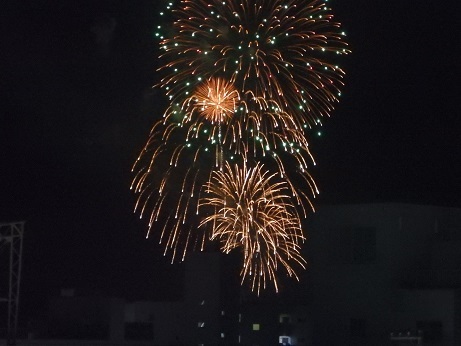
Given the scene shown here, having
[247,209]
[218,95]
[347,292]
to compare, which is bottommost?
[347,292]

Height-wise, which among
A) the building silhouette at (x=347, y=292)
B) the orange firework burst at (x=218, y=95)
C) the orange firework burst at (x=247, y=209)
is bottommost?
the building silhouette at (x=347, y=292)

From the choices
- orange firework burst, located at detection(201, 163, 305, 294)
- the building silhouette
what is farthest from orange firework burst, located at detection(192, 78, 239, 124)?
the building silhouette

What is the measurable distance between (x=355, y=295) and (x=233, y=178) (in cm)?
697

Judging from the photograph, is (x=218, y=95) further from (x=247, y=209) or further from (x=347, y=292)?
(x=347, y=292)

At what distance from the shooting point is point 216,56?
2709cm

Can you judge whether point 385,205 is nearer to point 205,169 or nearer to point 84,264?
point 205,169

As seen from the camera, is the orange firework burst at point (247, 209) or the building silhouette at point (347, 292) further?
the building silhouette at point (347, 292)

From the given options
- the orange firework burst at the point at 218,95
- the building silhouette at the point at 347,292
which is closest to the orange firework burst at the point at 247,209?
the orange firework burst at the point at 218,95

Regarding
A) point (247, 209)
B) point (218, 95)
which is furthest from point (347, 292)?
point (218, 95)

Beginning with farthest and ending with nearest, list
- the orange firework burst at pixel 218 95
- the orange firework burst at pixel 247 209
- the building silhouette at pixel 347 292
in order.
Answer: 1. the building silhouette at pixel 347 292
2. the orange firework burst at pixel 247 209
3. the orange firework burst at pixel 218 95

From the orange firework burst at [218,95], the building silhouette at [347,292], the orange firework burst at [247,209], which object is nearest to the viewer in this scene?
the orange firework burst at [218,95]

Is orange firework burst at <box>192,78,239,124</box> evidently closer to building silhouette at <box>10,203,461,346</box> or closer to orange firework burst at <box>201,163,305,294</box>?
orange firework burst at <box>201,163,305,294</box>

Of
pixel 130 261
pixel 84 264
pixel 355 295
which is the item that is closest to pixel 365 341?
pixel 355 295

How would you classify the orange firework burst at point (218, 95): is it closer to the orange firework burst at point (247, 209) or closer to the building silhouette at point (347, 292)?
the orange firework burst at point (247, 209)
